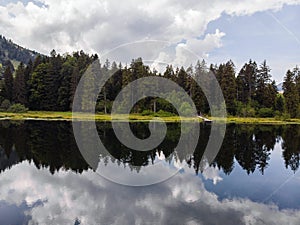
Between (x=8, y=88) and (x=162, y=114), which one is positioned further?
(x=8, y=88)

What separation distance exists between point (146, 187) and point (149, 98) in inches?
1884

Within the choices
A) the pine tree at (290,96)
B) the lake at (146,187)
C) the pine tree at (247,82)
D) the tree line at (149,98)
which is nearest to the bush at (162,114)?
the tree line at (149,98)

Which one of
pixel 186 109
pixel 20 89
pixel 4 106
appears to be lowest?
pixel 186 109

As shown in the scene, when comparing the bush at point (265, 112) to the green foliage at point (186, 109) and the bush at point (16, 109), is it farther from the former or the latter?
the bush at point (16, 109)

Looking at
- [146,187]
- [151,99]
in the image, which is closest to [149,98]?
[151,99]

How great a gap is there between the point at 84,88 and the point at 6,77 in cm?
2578

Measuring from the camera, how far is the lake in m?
11.2

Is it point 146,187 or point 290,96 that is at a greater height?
point 290,96

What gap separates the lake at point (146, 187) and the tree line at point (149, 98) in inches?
1482

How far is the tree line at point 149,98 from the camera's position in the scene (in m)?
62.6

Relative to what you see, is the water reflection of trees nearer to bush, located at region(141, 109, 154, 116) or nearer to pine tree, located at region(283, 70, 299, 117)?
bush, located at region(141, 109, 154, 116)

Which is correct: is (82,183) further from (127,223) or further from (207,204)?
(207,204)

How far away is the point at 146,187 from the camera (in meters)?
14.9

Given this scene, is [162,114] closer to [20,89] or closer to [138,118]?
[138,118]
